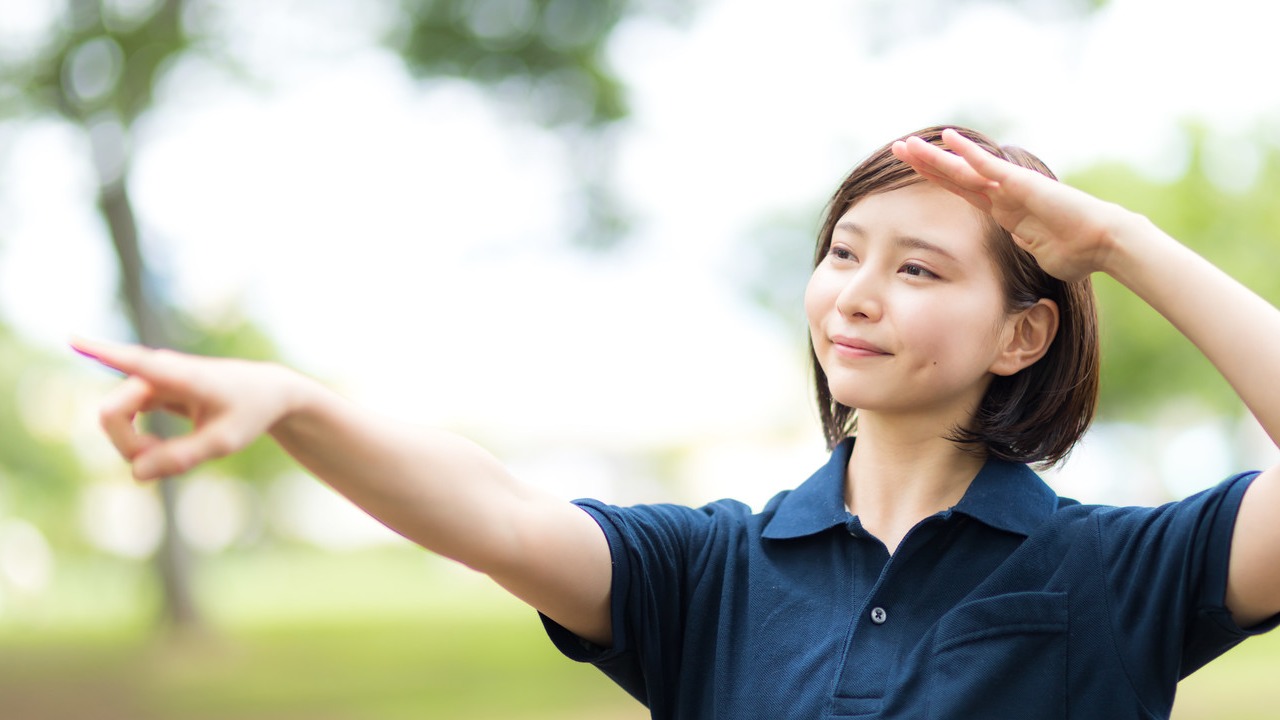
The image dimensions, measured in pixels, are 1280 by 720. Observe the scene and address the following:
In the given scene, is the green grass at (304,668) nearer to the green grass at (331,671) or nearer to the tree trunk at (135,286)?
the green grass at (331,671)

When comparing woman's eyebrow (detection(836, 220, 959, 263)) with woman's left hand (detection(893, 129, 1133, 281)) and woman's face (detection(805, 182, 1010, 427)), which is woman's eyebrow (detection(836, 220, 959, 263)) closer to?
woman's face (detection(805, 182, 1010, 427))

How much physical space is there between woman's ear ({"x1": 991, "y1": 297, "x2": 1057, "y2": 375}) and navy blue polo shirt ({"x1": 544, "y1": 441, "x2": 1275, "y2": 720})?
0.17m

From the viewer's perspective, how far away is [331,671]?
11.6 m

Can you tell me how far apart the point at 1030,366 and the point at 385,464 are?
1.15 m

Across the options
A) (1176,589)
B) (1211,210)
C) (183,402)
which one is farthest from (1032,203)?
(1211,210)

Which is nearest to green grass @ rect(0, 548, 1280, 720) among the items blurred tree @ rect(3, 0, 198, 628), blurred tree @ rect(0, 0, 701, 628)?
blurred tree @ rect(0, 0, 701, 628)

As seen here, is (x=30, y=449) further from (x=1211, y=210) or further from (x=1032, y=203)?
(x=1032, y=203)

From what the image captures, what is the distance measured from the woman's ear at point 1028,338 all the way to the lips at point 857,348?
25 centimetres

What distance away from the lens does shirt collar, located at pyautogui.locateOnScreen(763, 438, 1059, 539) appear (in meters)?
1.96

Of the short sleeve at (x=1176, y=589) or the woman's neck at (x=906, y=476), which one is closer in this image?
the short sleeve at (x=1176, y=589)

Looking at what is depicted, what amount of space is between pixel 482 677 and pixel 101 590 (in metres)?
25.3

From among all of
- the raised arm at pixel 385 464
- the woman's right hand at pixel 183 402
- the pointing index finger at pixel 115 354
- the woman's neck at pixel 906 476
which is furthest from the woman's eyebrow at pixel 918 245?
the pointing index finger at pixel 115 354

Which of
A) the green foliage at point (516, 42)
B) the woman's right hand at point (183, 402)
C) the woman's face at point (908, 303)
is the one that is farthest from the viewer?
the green foliage at point (516, 42)

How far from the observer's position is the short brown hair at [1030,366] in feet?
6.71
